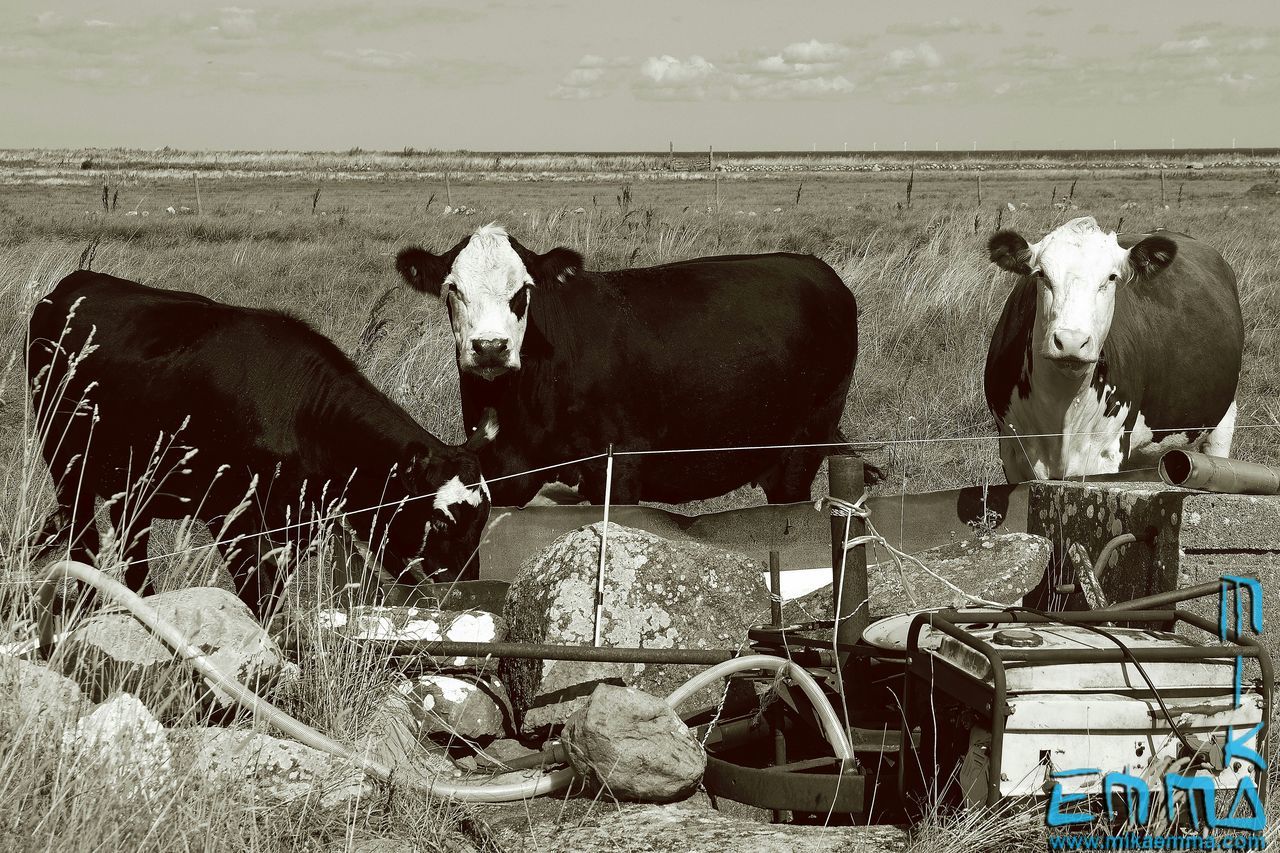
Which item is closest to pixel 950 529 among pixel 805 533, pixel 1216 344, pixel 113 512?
pixel 805 533

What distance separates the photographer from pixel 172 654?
3.42 metres

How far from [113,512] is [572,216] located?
1718 cm

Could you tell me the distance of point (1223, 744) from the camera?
118 inches

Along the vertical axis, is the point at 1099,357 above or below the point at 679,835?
above

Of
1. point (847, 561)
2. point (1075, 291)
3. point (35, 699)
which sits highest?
point (1075, 291)

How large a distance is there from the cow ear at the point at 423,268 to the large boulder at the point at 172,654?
134 inches

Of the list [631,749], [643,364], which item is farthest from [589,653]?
[643,364]

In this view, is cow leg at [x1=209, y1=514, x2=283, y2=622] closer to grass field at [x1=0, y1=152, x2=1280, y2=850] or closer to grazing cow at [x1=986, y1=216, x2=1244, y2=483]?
grass field at [x1=0, y1=152, x2=1280, y2=850]

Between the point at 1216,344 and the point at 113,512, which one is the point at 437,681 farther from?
the point at 1216,344

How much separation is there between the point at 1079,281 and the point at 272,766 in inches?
181

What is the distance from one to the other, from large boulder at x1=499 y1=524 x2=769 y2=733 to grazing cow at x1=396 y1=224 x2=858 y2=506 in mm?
2296

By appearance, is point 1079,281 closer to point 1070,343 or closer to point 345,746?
point 1070,343

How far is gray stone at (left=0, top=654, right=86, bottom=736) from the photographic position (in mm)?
2816

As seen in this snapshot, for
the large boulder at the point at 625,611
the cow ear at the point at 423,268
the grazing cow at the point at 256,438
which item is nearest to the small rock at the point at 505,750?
the large boulder at the point at 625,611
